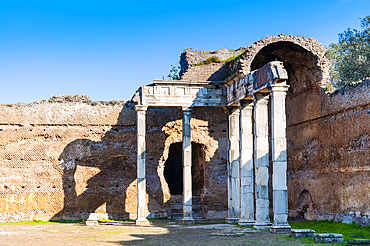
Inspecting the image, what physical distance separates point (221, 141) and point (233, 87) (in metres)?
3.21

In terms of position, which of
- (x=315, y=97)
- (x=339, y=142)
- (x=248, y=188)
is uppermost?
(x=315, y=97)

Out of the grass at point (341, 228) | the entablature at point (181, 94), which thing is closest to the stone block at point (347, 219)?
the grass at point (341, 228)

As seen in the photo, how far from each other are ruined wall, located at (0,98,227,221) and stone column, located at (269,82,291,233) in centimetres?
625

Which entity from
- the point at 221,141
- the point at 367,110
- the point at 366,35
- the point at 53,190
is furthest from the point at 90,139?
the point at 366,35

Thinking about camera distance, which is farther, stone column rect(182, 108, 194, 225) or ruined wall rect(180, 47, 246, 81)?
ruined wall rect(180, 47, 246, 81)

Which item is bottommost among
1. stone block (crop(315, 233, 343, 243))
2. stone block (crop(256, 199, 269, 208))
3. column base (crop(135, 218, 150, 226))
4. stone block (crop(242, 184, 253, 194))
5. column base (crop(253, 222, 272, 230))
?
column base (crop(135, 218, 150, 226))

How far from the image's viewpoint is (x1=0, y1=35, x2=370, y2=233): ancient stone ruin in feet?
51.5

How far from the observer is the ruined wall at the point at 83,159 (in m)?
17.3

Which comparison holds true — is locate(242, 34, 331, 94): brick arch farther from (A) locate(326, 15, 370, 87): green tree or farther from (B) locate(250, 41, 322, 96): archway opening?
(A) locate(326, 15, 370, 87): green tree

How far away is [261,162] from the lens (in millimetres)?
13086

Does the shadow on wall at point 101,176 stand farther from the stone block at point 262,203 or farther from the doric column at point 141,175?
the stone block at point 262,203

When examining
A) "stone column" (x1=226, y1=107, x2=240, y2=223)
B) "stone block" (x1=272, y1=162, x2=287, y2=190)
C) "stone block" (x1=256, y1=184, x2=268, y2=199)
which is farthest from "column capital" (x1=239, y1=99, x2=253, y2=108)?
"stone block" (x1=272, y1=162, x2=287, y2=190)

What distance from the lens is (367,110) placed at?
44.8ft

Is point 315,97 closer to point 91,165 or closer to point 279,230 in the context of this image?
point 279,230
